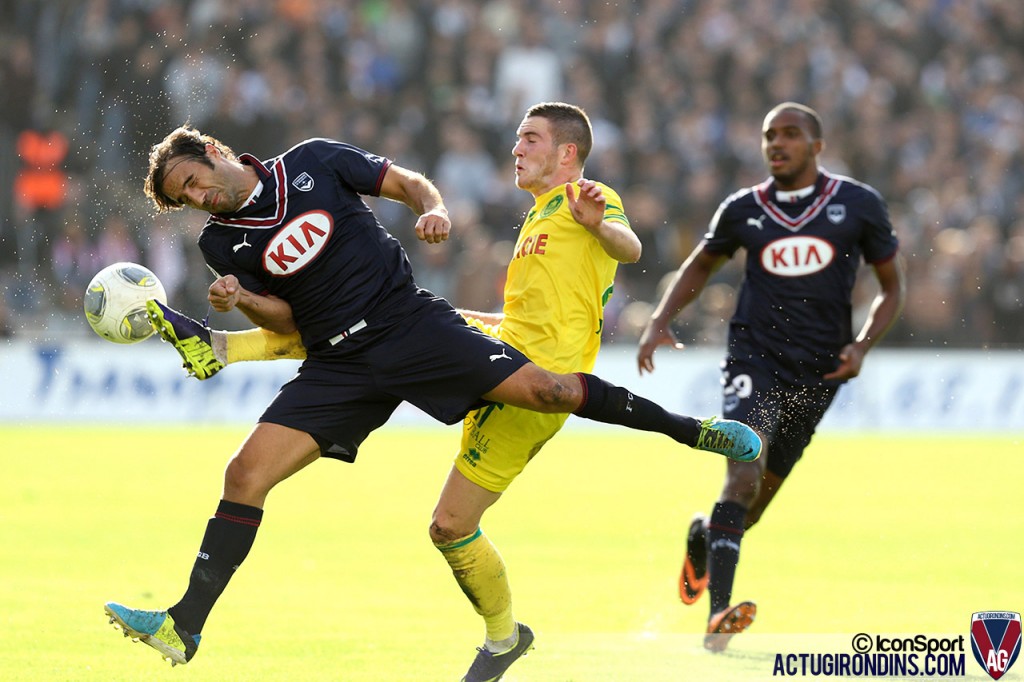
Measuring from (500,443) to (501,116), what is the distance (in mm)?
14581

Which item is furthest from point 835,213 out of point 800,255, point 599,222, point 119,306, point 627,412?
point 119,306

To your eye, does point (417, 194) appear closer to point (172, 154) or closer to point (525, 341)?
point (525, 341)

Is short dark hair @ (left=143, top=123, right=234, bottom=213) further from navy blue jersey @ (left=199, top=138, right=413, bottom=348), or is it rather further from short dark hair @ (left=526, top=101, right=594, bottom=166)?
short dark hair @ (left=526, top=101, right=594, bottom=166)

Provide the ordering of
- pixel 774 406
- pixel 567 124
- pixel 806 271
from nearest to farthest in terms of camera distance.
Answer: pixel 567 124
pixel 774 406
pixel 806 271

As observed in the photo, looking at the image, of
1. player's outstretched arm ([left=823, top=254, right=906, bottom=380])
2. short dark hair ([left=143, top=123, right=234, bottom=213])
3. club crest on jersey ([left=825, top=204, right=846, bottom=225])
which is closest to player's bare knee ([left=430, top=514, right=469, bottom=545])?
short dark hair ([left=143, top=123, right=234, bottom=213])

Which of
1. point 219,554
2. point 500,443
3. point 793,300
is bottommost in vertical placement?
point 219,554

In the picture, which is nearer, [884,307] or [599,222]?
[599,222]

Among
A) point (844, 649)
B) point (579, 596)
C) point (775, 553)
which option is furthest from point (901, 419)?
point (844, 649)

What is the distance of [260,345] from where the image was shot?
6.62m

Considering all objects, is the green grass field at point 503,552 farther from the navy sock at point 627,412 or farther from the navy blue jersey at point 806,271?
the navy blue jersey at point 806,271

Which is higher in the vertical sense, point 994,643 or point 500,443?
point 500,443

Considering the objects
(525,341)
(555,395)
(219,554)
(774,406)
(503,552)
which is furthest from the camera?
(503,552)

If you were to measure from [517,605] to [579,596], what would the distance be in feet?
1.59

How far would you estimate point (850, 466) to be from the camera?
51.5 ft
